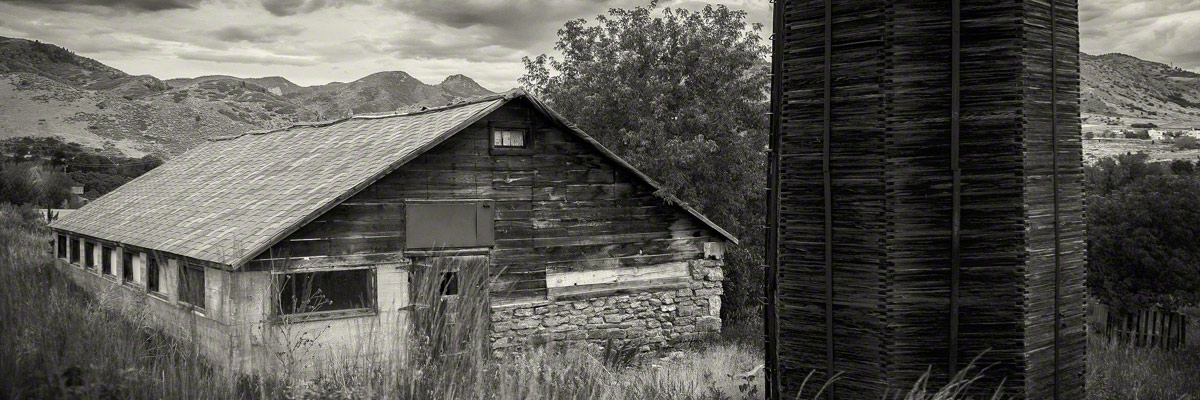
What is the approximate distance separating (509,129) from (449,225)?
2012 mm

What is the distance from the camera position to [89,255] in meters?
18.5

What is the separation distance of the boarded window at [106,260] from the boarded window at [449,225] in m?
7.67

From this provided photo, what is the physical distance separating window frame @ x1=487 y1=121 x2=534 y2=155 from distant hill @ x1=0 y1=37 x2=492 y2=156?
3892cm

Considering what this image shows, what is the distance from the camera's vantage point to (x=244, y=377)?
438 cm

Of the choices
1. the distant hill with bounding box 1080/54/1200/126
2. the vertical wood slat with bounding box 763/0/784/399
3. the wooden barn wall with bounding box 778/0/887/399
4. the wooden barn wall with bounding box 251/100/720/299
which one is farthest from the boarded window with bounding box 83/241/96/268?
the distant hill with bounding box 1080/54/1200/126

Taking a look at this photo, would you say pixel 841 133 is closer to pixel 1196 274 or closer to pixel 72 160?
pixel 1196 274

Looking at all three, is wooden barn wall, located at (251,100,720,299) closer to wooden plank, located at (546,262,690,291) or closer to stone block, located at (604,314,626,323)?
wooden plank, located at (546,262,690,291)

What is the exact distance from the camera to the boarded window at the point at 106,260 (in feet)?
55.5

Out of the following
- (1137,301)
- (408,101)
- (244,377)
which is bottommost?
(1137,301)

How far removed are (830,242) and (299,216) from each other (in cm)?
782

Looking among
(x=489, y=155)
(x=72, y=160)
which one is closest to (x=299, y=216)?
(x=489, y=155)

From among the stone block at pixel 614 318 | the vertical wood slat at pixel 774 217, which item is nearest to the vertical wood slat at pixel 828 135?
the vertical wood slat at pixel 774 217

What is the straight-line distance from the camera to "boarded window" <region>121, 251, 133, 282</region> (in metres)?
15.8

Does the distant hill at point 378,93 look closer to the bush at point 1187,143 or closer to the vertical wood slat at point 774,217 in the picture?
the bush at point 1187,143
